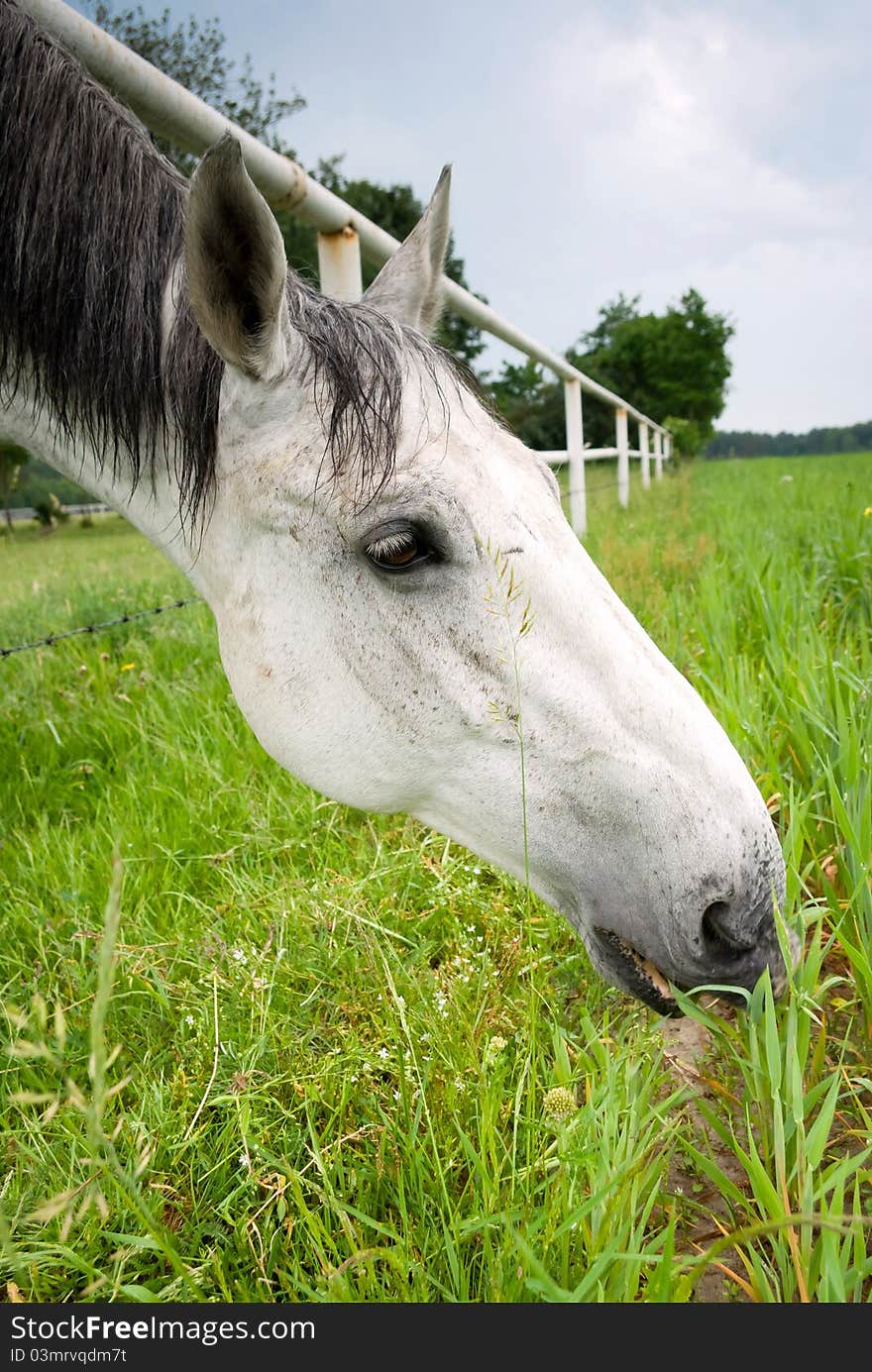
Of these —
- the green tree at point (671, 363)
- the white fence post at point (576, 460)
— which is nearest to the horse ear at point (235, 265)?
the white fence post at point (576, 460)

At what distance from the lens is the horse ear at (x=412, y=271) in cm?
172

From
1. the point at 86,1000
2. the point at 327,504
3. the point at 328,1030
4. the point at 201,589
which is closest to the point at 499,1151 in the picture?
the point at 328,1030

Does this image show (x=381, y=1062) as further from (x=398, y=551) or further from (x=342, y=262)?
(x=342, y=262)

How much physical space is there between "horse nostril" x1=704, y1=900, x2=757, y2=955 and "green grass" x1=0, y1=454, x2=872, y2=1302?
0.23 feet

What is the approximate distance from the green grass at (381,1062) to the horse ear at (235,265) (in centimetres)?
84

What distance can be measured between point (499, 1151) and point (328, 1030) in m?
0.39

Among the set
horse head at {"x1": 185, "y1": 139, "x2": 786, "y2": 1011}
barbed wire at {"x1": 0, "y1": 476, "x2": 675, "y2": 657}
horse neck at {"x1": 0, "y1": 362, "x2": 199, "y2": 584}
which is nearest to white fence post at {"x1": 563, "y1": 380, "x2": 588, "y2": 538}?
barbed wire at {"x1": 0, "y1": 476, "x2": 675, "y2": 657}

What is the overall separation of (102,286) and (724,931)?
5.07 ft

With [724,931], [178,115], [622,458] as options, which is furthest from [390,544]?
[622,458]

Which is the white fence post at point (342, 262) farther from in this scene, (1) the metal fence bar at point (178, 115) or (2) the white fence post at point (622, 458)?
(2) the white fence post at point (622, 458)

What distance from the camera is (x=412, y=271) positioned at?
1.73 m

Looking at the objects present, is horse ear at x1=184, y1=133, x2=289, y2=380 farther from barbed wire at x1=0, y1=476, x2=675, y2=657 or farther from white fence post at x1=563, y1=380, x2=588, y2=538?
white fence post at x1=563, y1=380, x2=588, y2=538

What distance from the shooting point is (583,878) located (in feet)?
4.04

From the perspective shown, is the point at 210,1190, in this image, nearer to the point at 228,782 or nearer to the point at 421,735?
the point at 421,735
